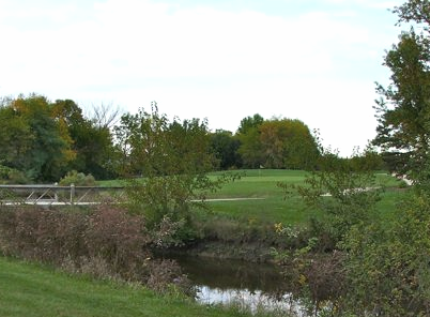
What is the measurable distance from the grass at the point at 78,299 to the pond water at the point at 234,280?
182 cm

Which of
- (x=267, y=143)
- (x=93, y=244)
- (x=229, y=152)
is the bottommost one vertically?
(x=93, y=244)

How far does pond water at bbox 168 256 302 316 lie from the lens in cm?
1269

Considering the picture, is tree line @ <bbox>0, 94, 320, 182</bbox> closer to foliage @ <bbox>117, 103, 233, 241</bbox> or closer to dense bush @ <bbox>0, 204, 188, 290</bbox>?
foliage @ <bbox>117, 103, 233, 241</bbox>

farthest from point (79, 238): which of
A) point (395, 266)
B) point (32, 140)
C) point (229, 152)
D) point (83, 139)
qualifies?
point (229, 152)

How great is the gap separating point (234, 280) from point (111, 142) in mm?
16488

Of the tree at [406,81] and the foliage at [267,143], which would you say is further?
the foliage at [267,143]

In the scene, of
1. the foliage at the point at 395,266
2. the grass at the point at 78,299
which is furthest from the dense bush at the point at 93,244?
the foliage at the point at 395,266

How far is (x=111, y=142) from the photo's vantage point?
104 feet

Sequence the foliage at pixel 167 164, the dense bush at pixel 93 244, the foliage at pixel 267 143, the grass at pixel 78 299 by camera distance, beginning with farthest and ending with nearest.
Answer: the foliage at pixel 267 143, the foliage at pixel 167 164, the dense bush at pixel 93 244, the grass at pixel 78 299

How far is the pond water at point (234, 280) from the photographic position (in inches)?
500

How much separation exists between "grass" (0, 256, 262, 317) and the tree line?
339 inches

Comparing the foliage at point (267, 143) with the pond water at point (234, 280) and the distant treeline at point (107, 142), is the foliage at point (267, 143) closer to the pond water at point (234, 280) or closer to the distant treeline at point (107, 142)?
the distant treeline at point (107, 142)

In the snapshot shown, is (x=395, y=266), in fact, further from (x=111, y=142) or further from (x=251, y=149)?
(x=251, y=149)

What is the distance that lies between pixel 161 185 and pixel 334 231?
915 centimetres
